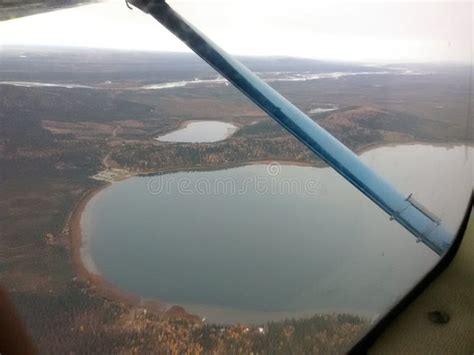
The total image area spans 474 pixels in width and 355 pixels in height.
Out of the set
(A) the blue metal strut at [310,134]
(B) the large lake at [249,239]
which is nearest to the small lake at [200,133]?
(B) the large lake at [249,239]

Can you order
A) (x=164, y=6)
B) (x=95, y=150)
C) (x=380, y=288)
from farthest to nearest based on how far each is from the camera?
(x=95, y=150) → (x=164, y=6) → (x=380, y=288)

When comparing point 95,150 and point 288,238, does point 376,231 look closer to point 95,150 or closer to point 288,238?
point 288,238

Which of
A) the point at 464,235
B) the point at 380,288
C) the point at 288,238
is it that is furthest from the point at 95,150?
the point at 464,235

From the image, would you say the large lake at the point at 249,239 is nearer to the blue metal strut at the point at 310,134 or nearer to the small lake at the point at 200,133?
the blue metal strut at the point at 310,134

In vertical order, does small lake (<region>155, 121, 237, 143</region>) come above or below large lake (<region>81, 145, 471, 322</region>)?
above

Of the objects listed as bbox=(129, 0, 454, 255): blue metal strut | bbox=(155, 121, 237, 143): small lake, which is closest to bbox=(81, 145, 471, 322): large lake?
bbox=(129, 0, 454, 255): blue metal strut

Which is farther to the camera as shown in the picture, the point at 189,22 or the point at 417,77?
the point at 189,22

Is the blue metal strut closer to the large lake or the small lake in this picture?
the large lake
